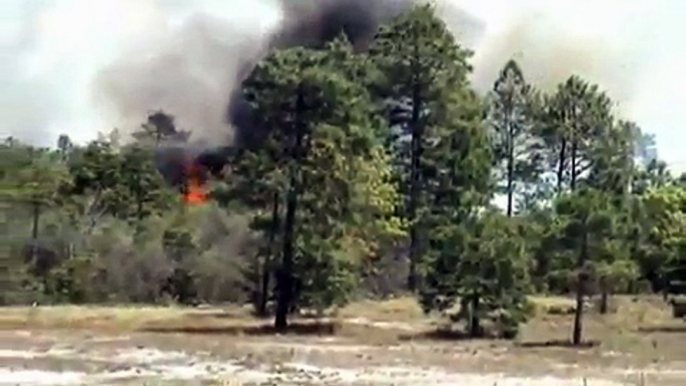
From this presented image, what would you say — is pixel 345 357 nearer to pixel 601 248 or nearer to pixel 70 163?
pixel 601 248

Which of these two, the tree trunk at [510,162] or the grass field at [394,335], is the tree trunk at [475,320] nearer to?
the grass field at [394,335]

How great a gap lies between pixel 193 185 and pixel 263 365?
37436 mm

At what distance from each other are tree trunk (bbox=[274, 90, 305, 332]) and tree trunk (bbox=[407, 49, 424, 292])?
12.5m

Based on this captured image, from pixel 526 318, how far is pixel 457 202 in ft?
50.3

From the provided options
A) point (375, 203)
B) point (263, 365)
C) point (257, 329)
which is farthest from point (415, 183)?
point (263, 365)

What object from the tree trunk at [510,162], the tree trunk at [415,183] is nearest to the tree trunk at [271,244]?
the tree trunk at [415,183]

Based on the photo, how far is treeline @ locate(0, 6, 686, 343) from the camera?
4253 cm

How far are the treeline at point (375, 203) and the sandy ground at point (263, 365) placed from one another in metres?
5.03

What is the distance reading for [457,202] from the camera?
5725cm

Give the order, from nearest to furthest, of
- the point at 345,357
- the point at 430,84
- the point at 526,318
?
the point at 345,357
the point at 526,318
the point at 430,84

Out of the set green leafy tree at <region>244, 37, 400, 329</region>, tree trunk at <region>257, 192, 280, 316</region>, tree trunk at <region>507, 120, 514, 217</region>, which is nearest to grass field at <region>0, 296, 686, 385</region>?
tree trunk at <region>257, 192, 280, 316</region>

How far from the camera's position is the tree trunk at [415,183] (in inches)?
2269

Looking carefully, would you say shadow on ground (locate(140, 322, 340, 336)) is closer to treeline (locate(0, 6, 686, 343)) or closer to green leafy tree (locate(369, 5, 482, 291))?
treeline (locate(0, 6, 686, 343))

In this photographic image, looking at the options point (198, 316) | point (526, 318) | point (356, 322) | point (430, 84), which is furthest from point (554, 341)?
point (430, 84)
